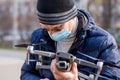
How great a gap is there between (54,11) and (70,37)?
241 millimetres

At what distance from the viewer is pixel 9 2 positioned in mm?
40375

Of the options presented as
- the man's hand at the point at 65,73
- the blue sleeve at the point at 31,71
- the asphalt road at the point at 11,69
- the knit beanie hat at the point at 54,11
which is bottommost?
the asphalt road at the point at 11,69

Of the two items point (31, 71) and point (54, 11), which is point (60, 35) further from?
point (31, 71)

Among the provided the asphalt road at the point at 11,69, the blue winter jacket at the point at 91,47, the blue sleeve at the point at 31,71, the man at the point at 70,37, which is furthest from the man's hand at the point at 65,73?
the asphalt road at the point at 11,69

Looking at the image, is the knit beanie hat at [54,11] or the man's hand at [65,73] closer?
the man's hand at [65,73]

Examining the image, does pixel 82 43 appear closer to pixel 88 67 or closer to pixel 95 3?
pixel 88 67

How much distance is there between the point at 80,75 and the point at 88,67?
0.13m

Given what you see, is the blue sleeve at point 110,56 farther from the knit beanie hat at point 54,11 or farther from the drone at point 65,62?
the knit beanie hat at point 54,11

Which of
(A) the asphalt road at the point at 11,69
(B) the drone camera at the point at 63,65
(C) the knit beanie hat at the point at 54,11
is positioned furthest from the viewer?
(A) the asphalt road at the point at 11,69

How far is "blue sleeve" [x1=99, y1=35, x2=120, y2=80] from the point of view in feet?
8.93

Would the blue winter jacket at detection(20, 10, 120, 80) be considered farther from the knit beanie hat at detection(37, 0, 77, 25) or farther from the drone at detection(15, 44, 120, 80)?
the knit beanie hat at detection(37, 0, 77, 25)

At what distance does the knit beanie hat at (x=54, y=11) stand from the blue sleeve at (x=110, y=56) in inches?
11.2

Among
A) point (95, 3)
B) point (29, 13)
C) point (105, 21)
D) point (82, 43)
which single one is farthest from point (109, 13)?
point (82, 43)

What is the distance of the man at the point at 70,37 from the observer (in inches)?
104
